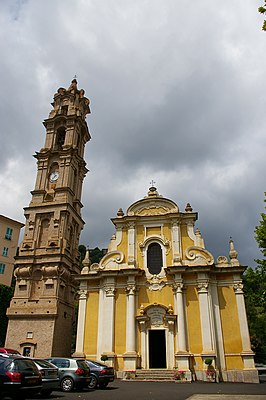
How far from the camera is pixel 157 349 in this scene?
2434 centimetres

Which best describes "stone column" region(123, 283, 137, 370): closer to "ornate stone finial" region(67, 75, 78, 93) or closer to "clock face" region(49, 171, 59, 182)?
"clock face" region(49, 171, 59, 182)

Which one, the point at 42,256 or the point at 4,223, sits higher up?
the point at 4,223

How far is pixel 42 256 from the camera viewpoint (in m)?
29.9

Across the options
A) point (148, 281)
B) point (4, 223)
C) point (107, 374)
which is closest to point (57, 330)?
point (148, 281)

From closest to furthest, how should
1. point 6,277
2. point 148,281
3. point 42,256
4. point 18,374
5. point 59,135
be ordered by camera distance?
point 18,374 → point 148,281 → point 42,256 → point 59,135 → point 6,277

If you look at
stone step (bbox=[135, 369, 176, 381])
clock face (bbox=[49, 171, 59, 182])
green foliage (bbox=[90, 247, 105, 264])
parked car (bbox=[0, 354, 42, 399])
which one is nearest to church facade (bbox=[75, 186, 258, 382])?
stone step (bbox=[135, 369, 176, 381])

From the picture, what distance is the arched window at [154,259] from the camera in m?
26.5

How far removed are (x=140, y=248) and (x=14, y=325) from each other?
479 inches

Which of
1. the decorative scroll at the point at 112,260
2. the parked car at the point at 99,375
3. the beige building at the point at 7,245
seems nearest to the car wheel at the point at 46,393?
the parked car at the point at 99,375

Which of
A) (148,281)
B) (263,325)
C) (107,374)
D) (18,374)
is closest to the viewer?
(18,374)

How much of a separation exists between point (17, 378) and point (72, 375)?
5.77 metres

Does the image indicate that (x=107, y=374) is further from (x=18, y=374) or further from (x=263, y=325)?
(x=263, y=325)

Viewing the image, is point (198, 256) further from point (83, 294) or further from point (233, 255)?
point (83, 294)

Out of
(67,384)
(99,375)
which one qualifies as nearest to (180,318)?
(99,375)
